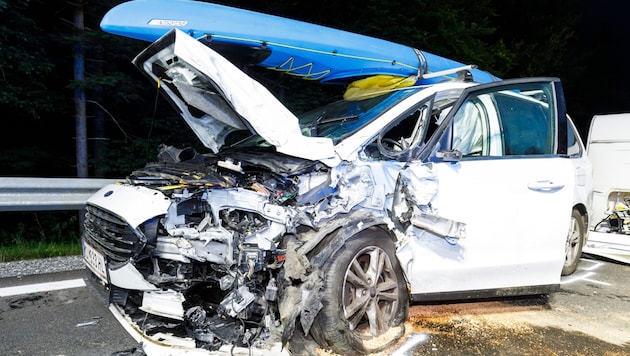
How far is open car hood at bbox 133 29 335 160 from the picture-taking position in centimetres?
279

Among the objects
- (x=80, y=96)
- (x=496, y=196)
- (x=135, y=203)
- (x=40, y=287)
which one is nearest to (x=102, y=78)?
(x=80, y=96)

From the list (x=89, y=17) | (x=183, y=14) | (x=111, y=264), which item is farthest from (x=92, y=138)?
(x=111, y=264)

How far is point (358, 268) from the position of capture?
9.29 ft

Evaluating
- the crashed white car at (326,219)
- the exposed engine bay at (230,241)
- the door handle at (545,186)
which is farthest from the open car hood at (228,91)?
the door handle at (545,186)

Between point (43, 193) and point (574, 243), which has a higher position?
point (43, 193)

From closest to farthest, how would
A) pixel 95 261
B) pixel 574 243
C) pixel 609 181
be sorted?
1. pixel 95 261
2. pixel 574 243
3. pixel 609 181

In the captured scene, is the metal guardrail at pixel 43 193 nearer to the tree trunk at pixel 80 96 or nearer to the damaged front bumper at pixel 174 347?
the damaged front bumper at pixel 174 347

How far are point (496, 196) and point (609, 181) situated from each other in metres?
3.80

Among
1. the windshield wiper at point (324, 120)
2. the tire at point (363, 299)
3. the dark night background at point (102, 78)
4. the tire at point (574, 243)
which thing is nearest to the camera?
the tire at point (363, 299)

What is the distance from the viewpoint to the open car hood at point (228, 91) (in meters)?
2.79

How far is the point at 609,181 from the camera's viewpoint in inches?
231

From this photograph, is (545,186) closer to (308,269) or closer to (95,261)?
(308,269)

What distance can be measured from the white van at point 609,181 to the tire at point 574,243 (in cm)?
56

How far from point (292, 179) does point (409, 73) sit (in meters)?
2.03
